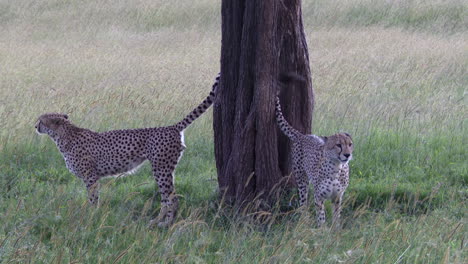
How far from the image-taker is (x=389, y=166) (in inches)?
283

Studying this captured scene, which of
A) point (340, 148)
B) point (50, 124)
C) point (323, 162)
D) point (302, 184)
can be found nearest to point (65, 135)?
point (50, 124)

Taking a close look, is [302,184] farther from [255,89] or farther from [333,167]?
[255,89]

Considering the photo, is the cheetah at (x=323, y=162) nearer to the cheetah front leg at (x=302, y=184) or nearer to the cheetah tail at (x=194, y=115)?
the cheetah front leg at (x=302, y=184)

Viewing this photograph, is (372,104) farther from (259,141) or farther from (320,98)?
(259,141)

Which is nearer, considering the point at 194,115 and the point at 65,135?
the point at 194,115

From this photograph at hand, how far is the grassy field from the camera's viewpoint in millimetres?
4773

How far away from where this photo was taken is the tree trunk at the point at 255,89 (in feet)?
19.7

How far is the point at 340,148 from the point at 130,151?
5.94 ft

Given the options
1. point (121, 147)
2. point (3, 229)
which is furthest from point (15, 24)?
point (3, 229)

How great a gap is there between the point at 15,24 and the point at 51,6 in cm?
243

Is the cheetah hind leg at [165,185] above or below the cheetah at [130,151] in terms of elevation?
below

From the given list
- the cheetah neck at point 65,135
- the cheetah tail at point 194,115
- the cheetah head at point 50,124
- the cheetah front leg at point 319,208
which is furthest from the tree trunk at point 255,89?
the cheetah head at point 50,124

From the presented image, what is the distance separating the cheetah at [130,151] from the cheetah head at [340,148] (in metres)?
1.23

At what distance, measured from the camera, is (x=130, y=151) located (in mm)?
6375
